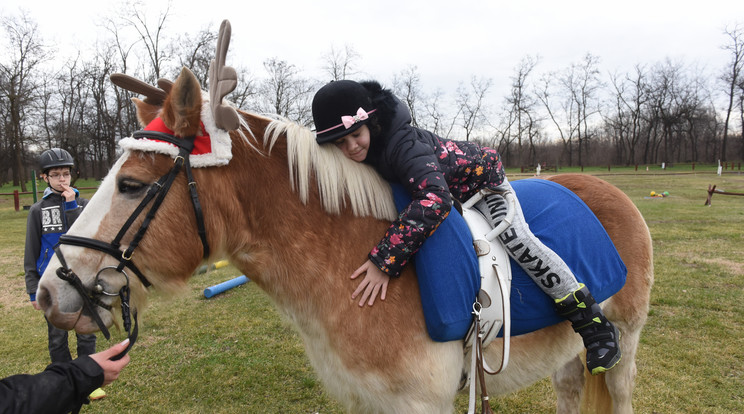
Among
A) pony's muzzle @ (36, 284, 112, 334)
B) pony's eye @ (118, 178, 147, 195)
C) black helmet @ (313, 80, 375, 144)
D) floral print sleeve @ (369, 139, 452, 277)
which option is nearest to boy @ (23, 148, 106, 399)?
pony's muzzle @ (36, 284, 112, 334)

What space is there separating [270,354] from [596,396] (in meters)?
3.88

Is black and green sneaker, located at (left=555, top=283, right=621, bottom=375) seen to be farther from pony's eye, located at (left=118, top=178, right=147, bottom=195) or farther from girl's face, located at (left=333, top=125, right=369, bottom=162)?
pony's eye, located at (left=118, top=178, right=147, bottom=195)

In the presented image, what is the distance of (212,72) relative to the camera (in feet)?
5.64

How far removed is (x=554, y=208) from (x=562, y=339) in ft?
2.82

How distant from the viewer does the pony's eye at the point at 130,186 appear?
166 cm

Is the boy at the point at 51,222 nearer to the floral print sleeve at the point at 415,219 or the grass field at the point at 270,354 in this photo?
the grass field at the point at 270,354

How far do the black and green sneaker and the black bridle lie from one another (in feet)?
6.69

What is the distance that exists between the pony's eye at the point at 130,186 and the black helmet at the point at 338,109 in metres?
0.84

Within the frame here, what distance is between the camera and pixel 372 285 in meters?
1.83

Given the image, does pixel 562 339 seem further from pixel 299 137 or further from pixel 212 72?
pixel 212 72

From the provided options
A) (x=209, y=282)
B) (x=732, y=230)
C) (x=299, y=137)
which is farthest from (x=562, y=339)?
(x=732, y=230)

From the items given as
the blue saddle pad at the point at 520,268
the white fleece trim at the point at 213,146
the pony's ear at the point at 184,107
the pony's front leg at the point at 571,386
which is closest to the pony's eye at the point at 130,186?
the white fleece trim at the point at 213,146

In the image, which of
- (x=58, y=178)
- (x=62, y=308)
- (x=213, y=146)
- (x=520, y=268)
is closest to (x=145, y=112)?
(x=213, y=146)

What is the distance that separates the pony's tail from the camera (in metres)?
3.13
